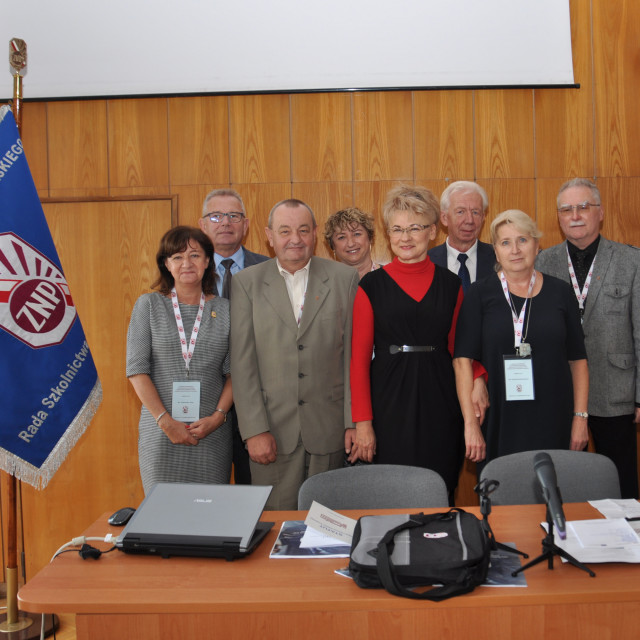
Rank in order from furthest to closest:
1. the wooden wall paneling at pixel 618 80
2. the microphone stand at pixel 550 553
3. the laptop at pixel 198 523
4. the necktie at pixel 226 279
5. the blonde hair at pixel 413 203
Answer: the wooden wall paneling at pixel 618 80 → the necktie at pixel 226 279 → the blonde hair at pixel 413 203 → the laptop at pixel 198 523 → the microphone stand at pixel 550 553

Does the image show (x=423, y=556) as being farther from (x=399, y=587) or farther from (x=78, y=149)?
(x=78, y=149)

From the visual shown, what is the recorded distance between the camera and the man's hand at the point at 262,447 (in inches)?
108

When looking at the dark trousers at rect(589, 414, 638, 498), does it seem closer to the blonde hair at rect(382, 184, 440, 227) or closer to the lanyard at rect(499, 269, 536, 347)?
the lanyard at rect(499, 269, 536, 347)

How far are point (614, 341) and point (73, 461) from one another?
3.43 m

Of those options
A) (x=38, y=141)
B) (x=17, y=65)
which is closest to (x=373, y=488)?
(x=17, y=65)

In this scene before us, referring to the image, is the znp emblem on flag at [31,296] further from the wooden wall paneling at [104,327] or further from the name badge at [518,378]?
the name badge at [518,378]

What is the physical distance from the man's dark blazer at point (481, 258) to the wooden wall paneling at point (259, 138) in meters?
1.22

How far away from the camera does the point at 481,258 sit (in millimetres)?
3434

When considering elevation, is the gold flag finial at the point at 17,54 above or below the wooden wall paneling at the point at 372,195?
above

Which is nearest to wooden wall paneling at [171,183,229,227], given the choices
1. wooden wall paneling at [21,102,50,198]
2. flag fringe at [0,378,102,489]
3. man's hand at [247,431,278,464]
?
wooden wall paneling at [21,102,50,198]

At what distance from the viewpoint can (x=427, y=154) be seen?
4.13 m

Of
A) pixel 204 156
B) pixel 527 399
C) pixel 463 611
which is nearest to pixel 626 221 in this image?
pixel 527 399

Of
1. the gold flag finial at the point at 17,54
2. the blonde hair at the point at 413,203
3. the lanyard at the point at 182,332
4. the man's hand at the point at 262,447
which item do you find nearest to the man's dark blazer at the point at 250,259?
the lanyard at the point at 182,332

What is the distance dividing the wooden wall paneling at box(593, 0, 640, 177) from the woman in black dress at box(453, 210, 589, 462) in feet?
6.18
